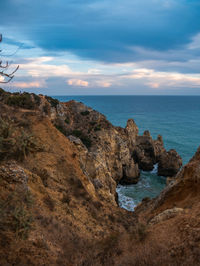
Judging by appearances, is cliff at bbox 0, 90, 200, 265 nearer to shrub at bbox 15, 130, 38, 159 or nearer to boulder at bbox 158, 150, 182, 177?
shrub at bbox 15, 130, 38, 159

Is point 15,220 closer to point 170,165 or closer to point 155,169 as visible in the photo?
point 170,165

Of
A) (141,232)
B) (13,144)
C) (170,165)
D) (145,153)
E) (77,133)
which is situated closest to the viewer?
(141,232)

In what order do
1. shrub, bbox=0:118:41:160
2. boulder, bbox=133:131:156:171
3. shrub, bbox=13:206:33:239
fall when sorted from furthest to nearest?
boulder, bbox=133:131:156:171, shrub, bbox=0:118:41:160, shrub, bbox=13:206:33:239

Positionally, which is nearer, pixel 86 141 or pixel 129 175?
pixel 86 141

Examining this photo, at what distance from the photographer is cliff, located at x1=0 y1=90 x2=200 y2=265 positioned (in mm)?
6914

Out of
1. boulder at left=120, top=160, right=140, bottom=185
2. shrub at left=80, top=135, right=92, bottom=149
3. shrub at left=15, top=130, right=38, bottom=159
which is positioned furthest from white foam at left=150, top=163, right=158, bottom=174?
shrub at left=15, top=130, right=38, bottom=159

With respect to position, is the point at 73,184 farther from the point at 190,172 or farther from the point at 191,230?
the point at 191,230

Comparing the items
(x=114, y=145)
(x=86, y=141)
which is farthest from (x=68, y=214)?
(x=114, y=145)

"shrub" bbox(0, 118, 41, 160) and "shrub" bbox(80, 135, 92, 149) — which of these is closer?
"shrub" bbox(0, 118, 41, 160)

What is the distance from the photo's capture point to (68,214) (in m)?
11.9

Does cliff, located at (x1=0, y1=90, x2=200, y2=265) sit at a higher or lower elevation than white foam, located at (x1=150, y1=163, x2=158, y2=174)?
higher

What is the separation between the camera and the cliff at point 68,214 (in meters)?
6.91

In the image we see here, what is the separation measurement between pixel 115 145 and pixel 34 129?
91.2 ft

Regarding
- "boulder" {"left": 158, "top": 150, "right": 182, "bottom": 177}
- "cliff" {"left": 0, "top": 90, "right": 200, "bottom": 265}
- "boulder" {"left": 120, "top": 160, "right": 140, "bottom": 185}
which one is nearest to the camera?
"cliff" {"left": 0, "top": 90, "right": 200, "bottom": 265}
